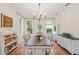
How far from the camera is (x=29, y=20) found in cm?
1163

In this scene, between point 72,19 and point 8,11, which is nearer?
point 8,11

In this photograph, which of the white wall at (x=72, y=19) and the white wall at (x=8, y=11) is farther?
the white wall at (x=72, y=19)

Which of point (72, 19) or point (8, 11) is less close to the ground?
point (8, 11)

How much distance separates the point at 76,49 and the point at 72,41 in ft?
1.10

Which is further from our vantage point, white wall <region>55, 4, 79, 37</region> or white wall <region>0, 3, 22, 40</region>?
white wall <region>55, 4, 79, 37</region>
